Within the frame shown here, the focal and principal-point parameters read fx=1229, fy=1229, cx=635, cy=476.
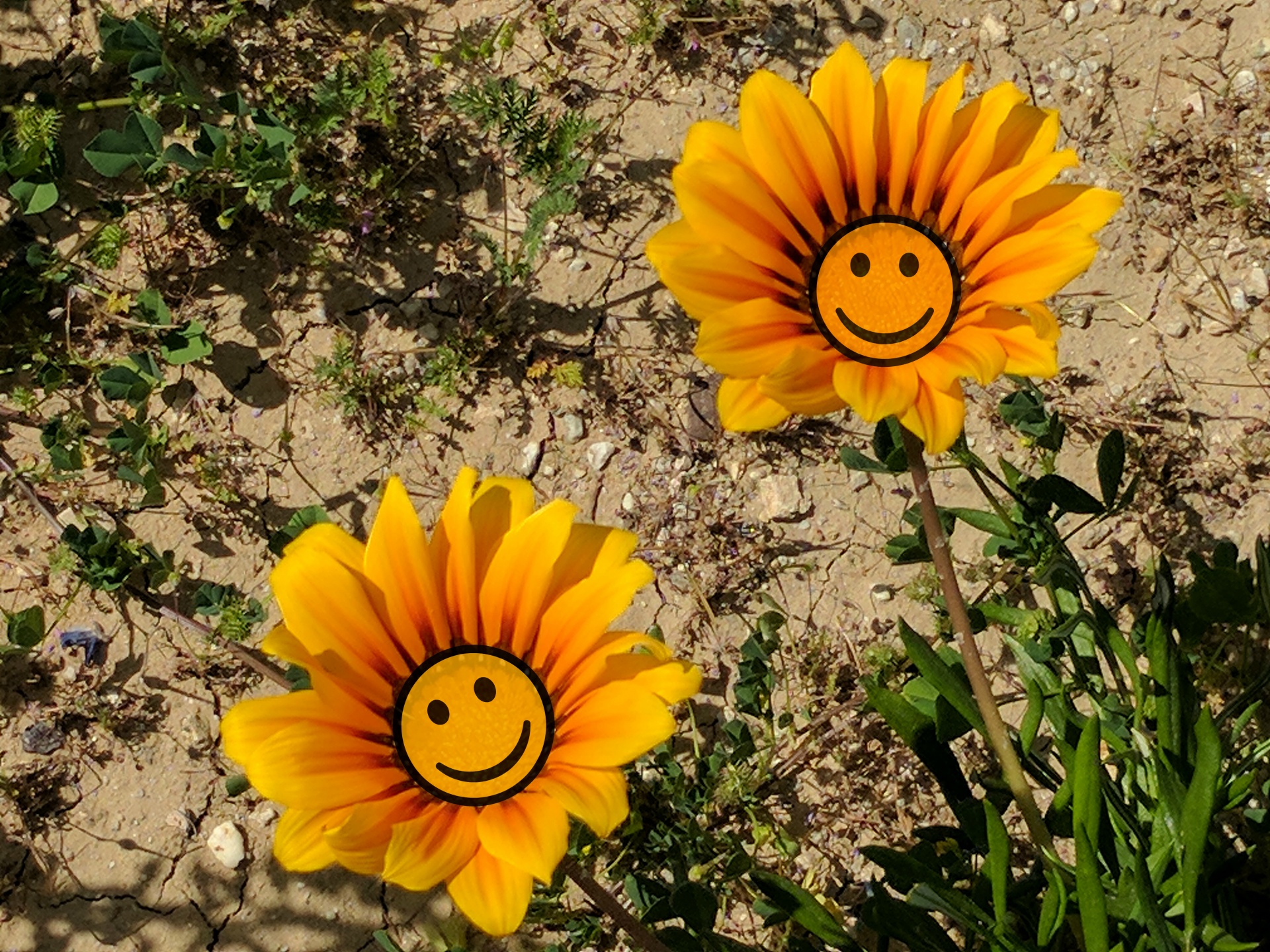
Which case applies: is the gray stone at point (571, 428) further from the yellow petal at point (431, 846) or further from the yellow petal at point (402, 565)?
the yellow petal at point (431, 846)

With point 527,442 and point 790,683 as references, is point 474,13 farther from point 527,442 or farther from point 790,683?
point 790,683

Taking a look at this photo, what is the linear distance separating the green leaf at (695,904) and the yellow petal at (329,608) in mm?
794

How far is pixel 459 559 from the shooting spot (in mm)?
1856

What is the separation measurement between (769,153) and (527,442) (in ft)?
5.35

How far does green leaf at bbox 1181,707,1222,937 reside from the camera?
6.78 ft

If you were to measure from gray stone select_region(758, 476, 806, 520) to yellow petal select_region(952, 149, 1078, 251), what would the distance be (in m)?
1.45

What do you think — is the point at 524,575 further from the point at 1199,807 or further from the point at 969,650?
the point at 1199,807

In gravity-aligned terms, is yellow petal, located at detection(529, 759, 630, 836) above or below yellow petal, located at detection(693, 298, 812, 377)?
below

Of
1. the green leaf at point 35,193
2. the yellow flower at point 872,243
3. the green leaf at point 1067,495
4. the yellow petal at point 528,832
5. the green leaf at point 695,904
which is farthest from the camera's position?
the green leaf at point 35,193

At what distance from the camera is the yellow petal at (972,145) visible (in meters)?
1.89

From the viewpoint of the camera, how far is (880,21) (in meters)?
3.59

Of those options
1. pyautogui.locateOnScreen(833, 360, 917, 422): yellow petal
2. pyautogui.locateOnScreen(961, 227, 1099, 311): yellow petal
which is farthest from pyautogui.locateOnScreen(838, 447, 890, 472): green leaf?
pyautogui.locateOnScreen(833, 360, 917, 422): yellow petal

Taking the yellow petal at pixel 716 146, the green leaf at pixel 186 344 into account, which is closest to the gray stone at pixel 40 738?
the green leaf at pixel 186 344
